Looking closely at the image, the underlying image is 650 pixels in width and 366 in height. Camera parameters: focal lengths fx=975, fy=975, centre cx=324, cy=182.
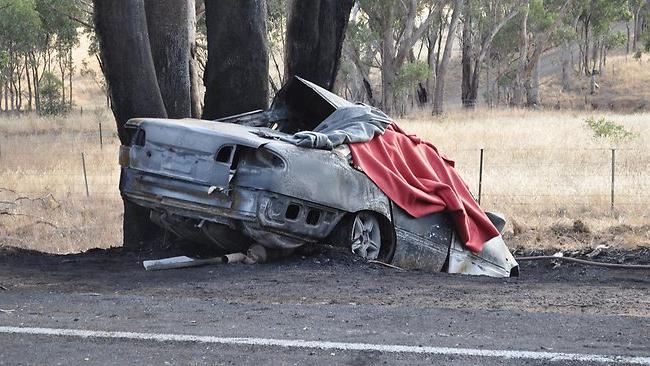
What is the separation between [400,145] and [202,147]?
7.19 ft

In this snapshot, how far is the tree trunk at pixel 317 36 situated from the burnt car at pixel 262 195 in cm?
282

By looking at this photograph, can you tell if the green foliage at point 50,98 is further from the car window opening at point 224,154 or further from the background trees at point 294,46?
the car window opening at point 224,154

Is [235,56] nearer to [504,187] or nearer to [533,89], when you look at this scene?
[504,187]

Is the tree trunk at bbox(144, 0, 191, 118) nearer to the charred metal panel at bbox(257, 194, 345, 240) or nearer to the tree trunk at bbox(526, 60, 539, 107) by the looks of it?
the charred metal panel at bbox(257, 194, 345, 240)

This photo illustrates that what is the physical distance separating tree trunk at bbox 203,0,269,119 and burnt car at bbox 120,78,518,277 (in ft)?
7.56

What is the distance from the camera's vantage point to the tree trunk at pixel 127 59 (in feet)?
33.2

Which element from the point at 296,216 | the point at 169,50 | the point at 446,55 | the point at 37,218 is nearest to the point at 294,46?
the point at 169,50

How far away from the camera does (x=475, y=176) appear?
19.6m

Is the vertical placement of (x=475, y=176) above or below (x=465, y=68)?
below

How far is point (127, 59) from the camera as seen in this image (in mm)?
10211

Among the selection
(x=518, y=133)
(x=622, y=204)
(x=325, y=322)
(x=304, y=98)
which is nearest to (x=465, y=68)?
(x=518, y=133)

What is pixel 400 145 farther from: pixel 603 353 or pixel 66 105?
pixel 66 105

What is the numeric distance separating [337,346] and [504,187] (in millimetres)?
13186

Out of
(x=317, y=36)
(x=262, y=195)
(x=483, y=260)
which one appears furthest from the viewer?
(x=317, y=36)
